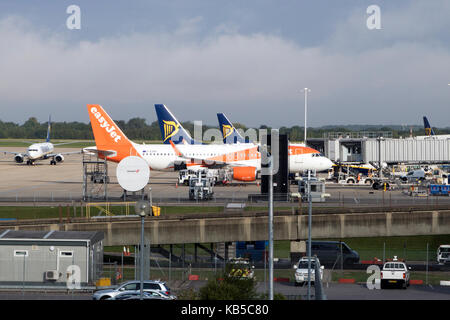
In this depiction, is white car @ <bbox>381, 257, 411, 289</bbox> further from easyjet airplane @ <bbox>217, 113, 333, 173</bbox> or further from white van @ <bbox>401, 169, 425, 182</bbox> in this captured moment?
white van @ <bbox>401, 169, 425, 182</bbox>

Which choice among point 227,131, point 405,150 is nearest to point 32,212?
point 405,150

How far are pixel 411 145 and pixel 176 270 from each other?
56559mm

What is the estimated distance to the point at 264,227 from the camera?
46.6 m

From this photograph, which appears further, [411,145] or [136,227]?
[411,145]

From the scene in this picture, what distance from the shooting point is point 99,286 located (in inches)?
1344

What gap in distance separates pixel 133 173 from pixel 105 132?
88.3 feet

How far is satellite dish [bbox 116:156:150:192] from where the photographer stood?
58.7 m

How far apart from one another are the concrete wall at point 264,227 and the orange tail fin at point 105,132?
41688 mm

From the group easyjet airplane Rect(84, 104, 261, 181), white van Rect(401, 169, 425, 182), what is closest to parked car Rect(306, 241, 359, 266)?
easyjet airplane Rect(84, 104, 261, 181)

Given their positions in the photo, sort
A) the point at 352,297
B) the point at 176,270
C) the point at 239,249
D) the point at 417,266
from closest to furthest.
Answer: the point at 352,297 → the point at 176,270 → the point at 417,266 → the point at 239,249

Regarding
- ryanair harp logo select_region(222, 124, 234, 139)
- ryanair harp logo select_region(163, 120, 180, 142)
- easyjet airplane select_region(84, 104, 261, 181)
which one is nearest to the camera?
easyjet airplane select_region(84, 104, 261, 181)
